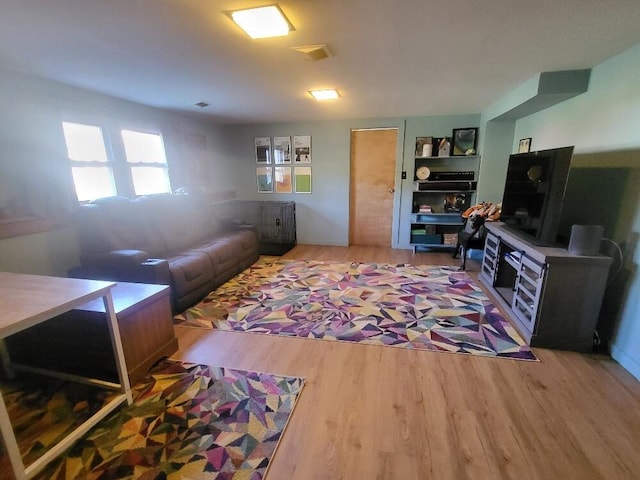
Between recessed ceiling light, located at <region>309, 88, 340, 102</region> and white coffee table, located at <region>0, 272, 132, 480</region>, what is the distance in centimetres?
274

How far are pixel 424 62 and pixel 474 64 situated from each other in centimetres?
43

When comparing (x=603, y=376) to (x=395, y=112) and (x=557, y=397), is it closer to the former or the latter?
(x=557, y=397)

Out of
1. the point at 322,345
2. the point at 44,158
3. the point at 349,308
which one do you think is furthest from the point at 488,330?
the point at 44,158

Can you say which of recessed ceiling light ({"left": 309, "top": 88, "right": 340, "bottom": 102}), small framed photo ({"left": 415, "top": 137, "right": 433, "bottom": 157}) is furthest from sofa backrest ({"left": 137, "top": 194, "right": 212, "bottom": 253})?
small framed photo ({"left": 415, "top": 137, "right": 433, "bottom": 157})

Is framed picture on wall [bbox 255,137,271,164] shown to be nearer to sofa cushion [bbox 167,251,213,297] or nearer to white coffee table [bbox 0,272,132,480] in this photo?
sofa cushion [bbox 167,251,213,297]

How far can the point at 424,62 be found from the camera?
2.29 m

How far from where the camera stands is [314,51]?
2.07m

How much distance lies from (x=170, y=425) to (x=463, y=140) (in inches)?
196

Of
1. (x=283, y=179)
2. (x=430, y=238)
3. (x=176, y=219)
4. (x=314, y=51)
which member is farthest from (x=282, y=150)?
(x=314, y=51)

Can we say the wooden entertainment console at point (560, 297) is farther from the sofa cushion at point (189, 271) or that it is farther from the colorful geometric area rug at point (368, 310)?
the sofa cushion at point (189, 271)

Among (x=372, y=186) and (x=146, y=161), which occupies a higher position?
(x=146, y=161)

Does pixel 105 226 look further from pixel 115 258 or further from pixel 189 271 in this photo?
pixel 189 271

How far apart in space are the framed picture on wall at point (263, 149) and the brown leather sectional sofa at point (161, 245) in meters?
1.64

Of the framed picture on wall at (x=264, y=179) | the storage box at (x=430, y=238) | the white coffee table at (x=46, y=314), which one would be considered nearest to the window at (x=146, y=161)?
the framed picture on wall at (x=264, y=179)
